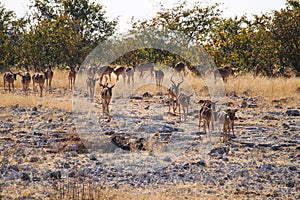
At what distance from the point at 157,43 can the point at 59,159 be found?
1981 centimetres

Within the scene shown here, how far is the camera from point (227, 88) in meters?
22.8

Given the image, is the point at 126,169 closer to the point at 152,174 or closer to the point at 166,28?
the point at 152,174

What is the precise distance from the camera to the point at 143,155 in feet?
36.7

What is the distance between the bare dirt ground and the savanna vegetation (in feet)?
27.6

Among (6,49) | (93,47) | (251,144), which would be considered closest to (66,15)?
(93,47)

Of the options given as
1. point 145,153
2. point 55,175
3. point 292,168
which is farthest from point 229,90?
point 55,175

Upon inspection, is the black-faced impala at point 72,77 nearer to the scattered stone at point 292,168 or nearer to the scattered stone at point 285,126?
the scattered stone at point 285,126

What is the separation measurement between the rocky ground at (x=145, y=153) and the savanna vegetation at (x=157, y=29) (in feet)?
31.7

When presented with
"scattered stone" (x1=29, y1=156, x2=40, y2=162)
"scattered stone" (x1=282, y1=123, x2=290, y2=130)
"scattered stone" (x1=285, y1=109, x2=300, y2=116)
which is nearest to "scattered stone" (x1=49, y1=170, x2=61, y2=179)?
"scattered stone" (x1=29, y1=156, x2=40, y2=162)

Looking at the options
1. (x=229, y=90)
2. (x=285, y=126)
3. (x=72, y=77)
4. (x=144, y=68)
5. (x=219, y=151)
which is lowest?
(x=219, y=151)

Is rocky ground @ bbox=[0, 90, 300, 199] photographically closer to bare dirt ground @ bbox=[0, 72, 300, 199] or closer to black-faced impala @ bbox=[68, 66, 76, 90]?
bare dirt ground @ bbox=[0, 72, 300, 199]

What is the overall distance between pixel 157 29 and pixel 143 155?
1993 centimetres

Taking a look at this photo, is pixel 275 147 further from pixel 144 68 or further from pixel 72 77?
pixel 144 68

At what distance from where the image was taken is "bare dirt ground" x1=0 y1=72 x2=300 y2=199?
328 inches
